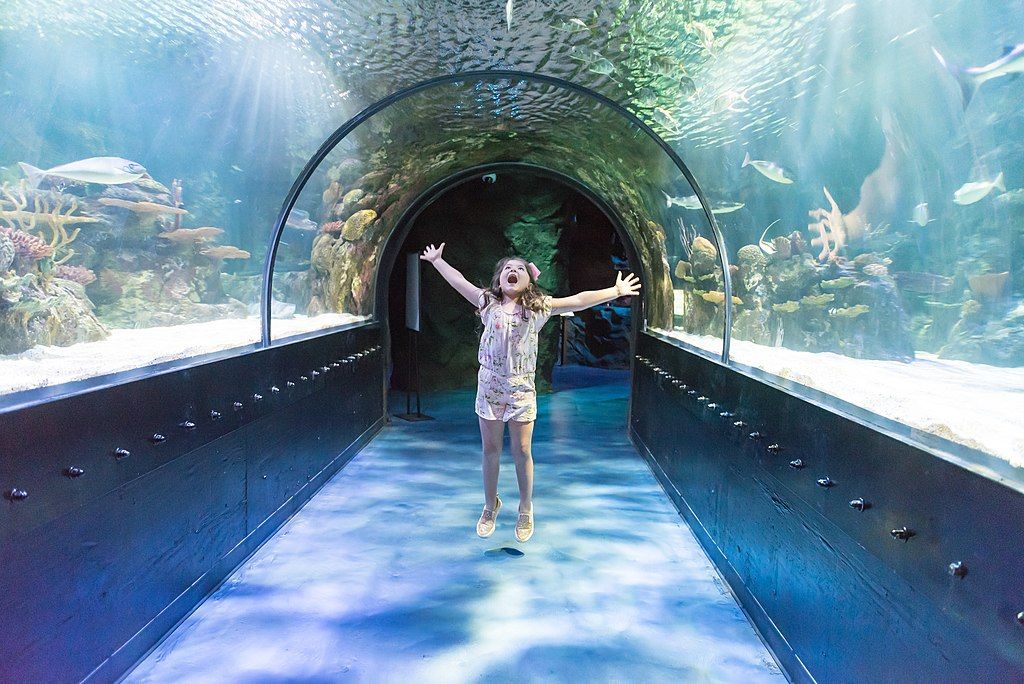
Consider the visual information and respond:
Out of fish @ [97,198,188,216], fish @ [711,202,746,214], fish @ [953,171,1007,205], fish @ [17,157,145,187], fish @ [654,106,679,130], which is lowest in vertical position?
fish @ [953,171,1007,205]

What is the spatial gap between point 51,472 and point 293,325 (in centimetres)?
422

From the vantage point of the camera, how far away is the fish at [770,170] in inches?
174

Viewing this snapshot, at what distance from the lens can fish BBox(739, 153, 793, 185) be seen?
4.43 meters

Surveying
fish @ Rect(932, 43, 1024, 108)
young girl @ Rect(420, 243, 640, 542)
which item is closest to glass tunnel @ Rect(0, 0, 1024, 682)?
fish @ Rect(932, 43, 1024, 108)

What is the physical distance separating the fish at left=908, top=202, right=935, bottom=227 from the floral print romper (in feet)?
7.66

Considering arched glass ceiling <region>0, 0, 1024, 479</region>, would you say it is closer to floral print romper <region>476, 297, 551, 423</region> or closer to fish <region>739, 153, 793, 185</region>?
fish <region>739, 153, 793, 185</region>

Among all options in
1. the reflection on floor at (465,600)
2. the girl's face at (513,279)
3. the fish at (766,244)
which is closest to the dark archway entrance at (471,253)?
the reflection on floor at (465,600)

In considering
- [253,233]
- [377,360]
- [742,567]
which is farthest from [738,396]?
[377,360]

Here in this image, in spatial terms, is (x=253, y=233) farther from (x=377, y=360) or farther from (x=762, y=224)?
(x=762, y=224)

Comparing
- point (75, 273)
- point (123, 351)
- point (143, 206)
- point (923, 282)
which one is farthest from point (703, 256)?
point (75, 273)

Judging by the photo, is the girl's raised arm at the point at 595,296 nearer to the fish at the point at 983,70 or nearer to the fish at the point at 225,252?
the fish at the point at 983,70

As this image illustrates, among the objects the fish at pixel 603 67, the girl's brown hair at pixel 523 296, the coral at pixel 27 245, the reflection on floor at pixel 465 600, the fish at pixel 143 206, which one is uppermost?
the fish at pixel 603 67

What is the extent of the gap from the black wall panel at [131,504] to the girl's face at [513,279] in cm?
182

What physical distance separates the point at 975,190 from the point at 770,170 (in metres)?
2.20
